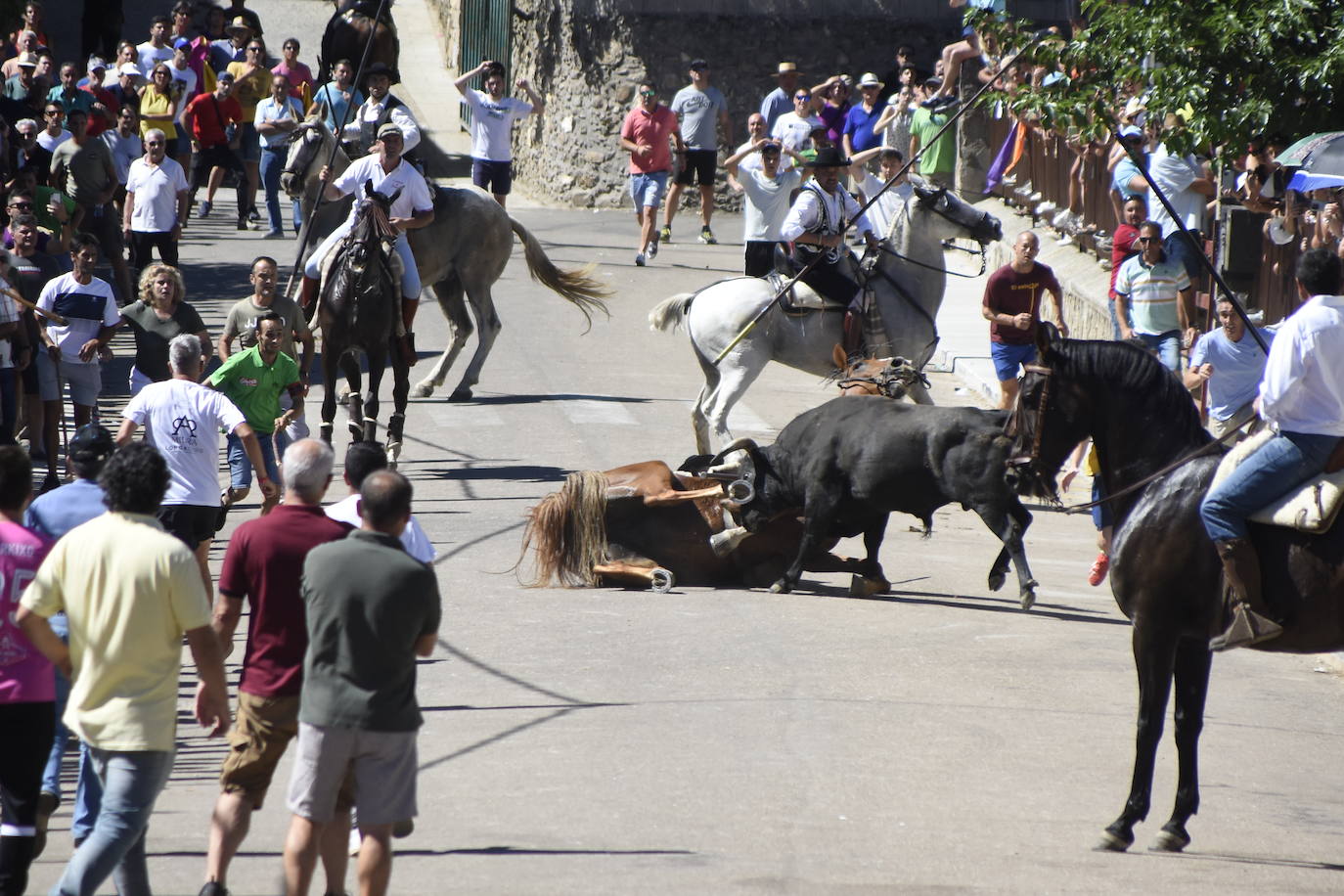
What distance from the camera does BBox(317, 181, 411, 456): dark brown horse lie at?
14.9 metres

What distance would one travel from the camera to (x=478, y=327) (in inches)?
738

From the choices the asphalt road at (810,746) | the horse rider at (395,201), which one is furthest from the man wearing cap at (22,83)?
the asphalt road at (810,746)

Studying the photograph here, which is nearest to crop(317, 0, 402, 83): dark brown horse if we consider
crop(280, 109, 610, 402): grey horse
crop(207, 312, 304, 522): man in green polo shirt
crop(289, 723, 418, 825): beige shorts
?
crop(280, 109, 610, 402): grey horse

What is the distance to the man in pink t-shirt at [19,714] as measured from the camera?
20.8ft

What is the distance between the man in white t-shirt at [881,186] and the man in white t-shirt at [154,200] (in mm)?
7592

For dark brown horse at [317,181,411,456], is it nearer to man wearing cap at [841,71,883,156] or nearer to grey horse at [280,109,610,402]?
grey horse at [280,109,610,402]

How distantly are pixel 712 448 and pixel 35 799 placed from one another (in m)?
10.1

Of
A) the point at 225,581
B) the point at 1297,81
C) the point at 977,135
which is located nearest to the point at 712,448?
the point at 1297,81

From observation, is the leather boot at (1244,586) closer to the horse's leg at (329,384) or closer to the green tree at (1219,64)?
the green tree at (1219,64)

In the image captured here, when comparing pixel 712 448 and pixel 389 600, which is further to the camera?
pixel 712 448

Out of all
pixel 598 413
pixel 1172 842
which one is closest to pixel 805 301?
pixel 598 413

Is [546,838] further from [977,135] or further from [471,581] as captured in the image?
[977,135]

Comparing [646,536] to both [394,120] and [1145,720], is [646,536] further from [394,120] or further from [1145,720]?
[394,120]

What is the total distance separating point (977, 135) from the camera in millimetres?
26812
